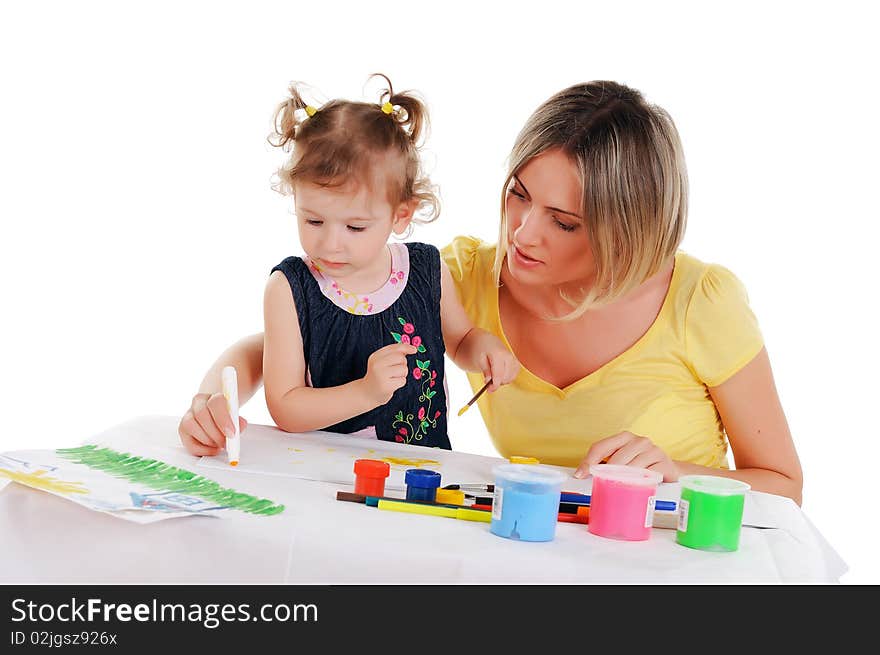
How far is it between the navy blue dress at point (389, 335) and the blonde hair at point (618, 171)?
0.62 ft

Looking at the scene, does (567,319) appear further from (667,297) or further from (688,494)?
(688,494)

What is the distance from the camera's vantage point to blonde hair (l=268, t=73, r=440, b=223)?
1.53m

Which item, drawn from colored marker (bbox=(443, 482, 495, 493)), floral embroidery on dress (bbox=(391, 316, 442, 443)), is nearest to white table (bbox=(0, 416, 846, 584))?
colored marker (bbox=(443, 482, 495, 493))

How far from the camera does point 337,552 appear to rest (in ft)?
3.69

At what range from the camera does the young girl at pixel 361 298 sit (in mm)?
1534

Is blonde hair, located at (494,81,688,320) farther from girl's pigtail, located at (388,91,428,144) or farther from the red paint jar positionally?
the red paint jar

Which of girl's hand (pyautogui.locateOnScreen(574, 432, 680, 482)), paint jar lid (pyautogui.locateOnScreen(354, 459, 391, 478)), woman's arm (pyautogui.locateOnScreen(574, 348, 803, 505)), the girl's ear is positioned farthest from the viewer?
woman's arm (pyautogui.locateOnScreen(574, 348, 803, 505))

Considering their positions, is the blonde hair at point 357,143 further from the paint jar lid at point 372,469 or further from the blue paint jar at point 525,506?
the blue paint jar at point 525,506

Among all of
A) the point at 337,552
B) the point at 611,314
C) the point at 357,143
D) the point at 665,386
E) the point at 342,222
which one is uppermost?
the point at 357,143

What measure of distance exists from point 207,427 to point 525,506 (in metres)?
0.52

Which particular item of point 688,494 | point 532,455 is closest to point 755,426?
point 532,455

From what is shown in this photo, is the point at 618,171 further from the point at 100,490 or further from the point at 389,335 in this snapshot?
the point at 100,490

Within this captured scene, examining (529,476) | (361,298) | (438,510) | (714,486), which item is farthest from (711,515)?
(361,298)

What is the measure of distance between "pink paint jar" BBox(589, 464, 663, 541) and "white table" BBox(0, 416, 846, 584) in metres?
0.02
